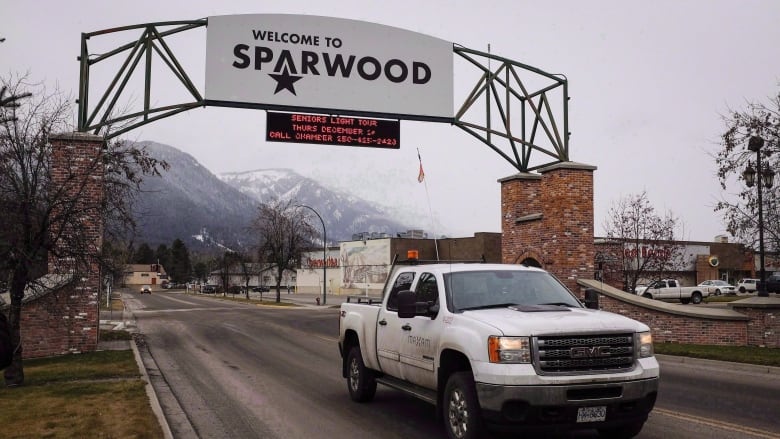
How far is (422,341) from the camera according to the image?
7945 millimetres

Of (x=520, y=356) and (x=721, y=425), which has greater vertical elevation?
(x=520, y=356)

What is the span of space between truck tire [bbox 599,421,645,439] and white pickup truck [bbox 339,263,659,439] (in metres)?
0.01

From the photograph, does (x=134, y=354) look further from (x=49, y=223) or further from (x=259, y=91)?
(x=259, y=91)

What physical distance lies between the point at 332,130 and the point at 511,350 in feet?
50.8

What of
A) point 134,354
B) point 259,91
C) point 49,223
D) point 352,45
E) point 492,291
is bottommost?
point 134,354

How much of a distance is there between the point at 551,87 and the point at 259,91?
10179 mm

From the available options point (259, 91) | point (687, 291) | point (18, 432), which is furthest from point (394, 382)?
point (687, 291)

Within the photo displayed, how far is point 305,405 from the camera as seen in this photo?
9992mm

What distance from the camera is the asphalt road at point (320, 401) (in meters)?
Answer: 8.18

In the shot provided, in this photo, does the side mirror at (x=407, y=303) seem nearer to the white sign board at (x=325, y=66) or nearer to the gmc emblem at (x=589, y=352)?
the gmc emblem at (x=589, y=352)

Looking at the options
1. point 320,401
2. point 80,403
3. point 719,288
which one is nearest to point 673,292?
point 719,288

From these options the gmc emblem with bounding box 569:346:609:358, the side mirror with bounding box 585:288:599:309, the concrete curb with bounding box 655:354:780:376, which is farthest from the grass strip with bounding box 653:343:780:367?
the gmc emblem with bounding box 569:346:609:358

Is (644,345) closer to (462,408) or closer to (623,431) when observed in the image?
(623,431)

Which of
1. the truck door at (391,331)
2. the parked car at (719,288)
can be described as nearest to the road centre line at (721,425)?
the truck door at (391,331)
